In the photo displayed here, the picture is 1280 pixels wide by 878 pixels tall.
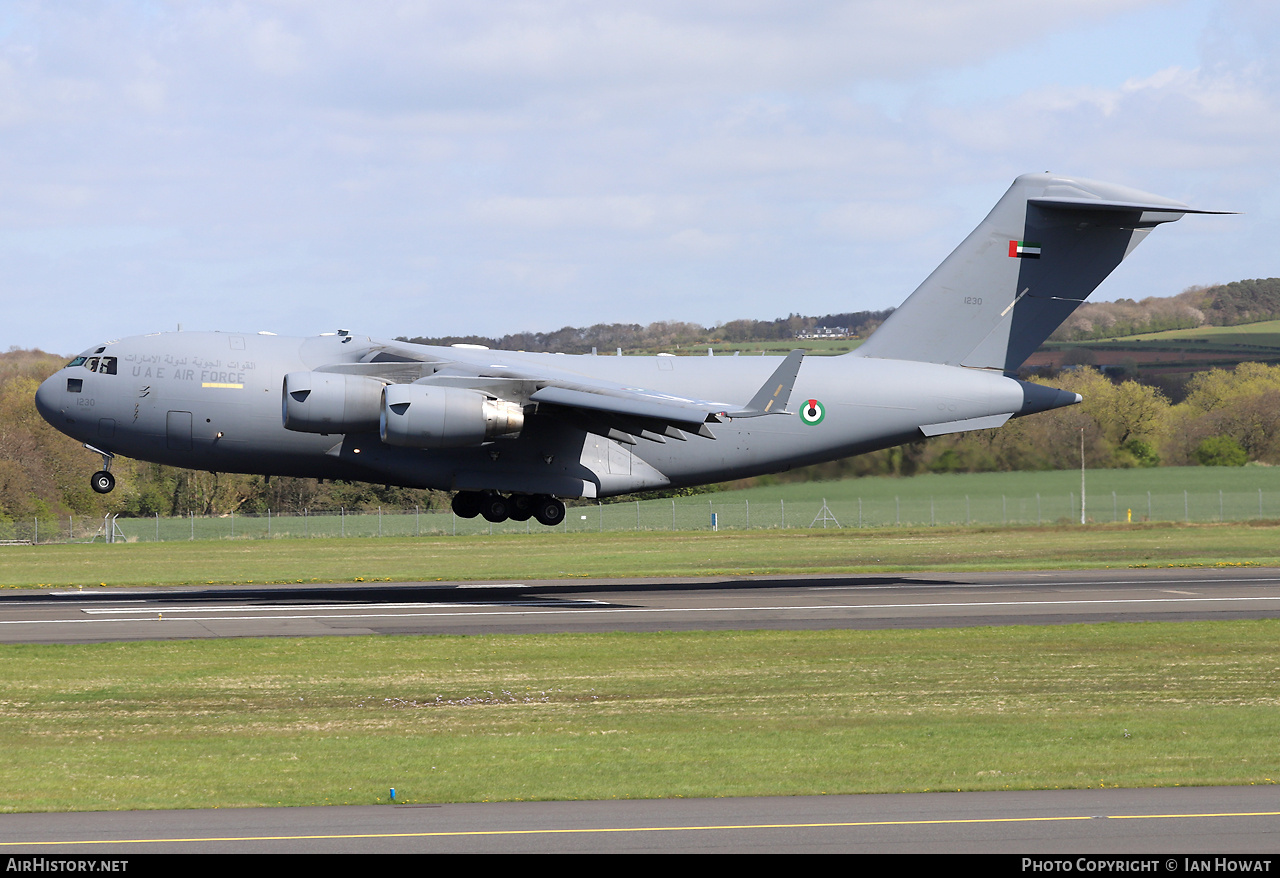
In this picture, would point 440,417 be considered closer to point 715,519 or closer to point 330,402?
point 330,402

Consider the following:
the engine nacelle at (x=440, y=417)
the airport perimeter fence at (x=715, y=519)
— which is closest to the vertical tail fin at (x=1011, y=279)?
the engine nacelle at (x=440, y=417)

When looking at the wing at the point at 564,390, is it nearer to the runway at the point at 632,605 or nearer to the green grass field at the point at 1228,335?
the runway at the point at 632,605

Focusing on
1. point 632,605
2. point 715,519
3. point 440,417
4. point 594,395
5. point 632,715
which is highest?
point 594,395

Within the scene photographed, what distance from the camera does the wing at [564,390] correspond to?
23.3 m

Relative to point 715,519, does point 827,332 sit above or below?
above

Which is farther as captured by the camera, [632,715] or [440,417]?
[440,417]

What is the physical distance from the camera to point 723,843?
959 centimetres

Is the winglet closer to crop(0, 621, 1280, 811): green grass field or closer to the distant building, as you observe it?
crop(0, 621, 1280, 811): green grass field

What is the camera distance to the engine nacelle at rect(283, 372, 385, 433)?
23609 millimetres

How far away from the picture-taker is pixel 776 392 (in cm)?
2289

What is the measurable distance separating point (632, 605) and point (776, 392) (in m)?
6.84

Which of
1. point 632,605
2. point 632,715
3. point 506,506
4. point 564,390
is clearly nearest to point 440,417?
point 564,390

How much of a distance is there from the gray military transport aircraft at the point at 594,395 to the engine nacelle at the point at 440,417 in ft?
0.10

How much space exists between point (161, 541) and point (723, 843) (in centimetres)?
5245
